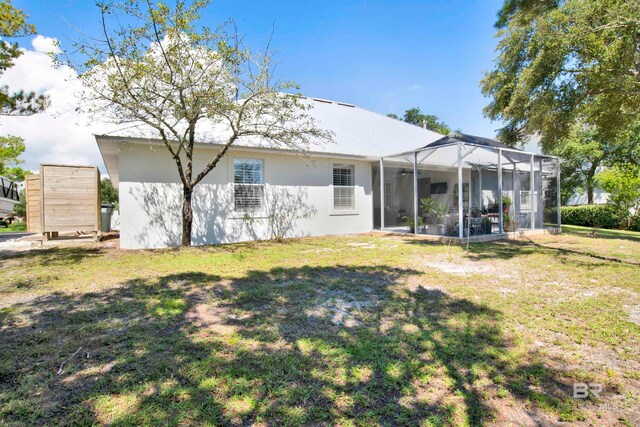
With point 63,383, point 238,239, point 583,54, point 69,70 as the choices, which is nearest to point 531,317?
point 63,383

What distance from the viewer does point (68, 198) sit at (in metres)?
8.99

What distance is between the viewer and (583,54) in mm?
7383

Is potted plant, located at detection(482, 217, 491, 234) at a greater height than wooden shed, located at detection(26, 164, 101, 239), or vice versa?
wooden shed, located at detection(26, 164, 101, 239)

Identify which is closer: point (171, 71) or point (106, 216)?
point (171, 71)

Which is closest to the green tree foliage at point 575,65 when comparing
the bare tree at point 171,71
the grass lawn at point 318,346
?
the grass lawn at point 318,346

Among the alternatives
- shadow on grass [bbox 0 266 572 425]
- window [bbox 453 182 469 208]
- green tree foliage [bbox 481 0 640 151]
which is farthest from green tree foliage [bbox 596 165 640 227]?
shadow on grass [bbox 0 266 572 425]

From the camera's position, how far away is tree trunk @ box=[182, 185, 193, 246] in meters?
8.35

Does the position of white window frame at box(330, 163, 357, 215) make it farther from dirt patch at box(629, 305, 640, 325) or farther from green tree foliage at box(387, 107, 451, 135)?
green tree foliage at box(387, 107, 451, 135)

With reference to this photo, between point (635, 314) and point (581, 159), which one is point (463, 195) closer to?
point (635, 314)

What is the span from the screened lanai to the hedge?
243 inches

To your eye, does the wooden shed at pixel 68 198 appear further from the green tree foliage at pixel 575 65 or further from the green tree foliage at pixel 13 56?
the green tree foliage at pixel 575 65

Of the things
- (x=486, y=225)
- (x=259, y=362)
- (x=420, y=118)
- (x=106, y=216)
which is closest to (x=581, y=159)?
(x=486, y=225)

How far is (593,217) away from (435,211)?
38.6ft

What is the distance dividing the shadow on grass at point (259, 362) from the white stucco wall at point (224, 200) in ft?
14.7
